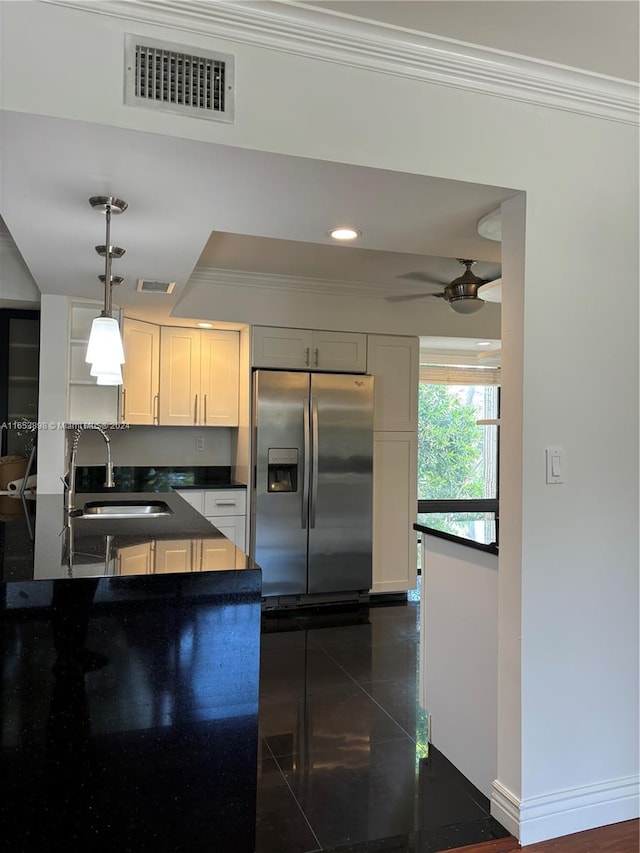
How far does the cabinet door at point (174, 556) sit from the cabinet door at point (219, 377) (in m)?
2.72

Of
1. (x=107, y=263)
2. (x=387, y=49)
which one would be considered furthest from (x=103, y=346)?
(x=387, y=49)

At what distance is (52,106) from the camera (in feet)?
4.94

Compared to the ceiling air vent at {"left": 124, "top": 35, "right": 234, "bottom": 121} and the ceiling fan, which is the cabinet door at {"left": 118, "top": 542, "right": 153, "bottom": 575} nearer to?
the ceiling air vent at {"left": 124, "top": 35, "right": 234, "bottom": 121}

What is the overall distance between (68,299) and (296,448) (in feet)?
5.97

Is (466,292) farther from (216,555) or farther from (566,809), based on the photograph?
(566,809)

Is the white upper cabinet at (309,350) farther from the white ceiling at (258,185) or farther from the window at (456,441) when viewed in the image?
the white ceiling at (258,185)

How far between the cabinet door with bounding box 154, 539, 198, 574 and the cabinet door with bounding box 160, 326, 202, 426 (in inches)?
105

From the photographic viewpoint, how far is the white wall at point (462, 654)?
2.11 metres

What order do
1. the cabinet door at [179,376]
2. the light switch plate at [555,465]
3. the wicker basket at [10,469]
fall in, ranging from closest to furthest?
1. the light switch plate at [555,465]
2. the wicker basket at [10,469]
3. the cabinet door at [179,376]

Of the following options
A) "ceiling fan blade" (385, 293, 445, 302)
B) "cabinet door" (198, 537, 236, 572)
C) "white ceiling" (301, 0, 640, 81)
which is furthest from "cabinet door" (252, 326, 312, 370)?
"white ceiling" (301, 0, 640, 81)

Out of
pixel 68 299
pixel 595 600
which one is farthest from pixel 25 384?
pixel 595 600

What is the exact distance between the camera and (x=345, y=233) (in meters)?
2.35

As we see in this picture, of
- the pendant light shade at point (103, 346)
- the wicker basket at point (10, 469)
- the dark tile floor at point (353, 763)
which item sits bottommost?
the dark tile floor at point (353, 763)

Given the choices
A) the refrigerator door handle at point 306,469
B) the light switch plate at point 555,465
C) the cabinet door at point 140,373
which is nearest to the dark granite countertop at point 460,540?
the light switch plate at point 555,465
